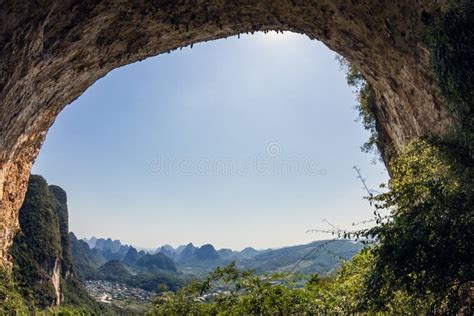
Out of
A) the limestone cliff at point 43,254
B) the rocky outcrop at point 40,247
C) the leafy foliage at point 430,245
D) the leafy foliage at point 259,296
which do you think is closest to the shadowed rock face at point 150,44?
the leafy foliage at point 430,245

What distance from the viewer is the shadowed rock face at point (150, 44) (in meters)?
11.2

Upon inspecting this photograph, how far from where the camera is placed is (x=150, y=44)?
16172 millimetres

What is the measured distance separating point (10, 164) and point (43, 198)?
91439 mm

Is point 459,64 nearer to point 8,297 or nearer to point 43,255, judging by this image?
point 8,297

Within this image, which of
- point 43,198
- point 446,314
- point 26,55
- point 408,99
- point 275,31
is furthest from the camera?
point 43,198

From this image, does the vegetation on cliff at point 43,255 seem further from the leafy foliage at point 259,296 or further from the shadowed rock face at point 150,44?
the leafy foliage at point 259,296

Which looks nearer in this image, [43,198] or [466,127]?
[466,127]

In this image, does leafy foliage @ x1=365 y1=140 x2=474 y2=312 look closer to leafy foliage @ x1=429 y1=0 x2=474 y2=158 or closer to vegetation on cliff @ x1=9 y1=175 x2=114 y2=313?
leafy foliage @ x1=429 y1=0 x2=474 y2=158

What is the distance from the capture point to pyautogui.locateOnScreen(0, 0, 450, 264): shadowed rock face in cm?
1123

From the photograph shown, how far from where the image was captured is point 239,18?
52.0ft

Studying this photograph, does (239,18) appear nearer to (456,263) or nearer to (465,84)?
(465,84)

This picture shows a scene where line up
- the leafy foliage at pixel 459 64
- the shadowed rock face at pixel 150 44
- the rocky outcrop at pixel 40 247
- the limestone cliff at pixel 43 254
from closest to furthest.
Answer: the leafy foliage at pixel 459 64, the shadowed rock face at pixel 150 44, the rocky outcrop at pixel 40 247, the limestone cliff at pixel 43 254

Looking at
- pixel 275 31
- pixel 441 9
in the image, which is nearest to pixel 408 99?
pixel 441 9

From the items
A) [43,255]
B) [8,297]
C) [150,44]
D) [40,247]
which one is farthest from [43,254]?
Result: [150,44]
